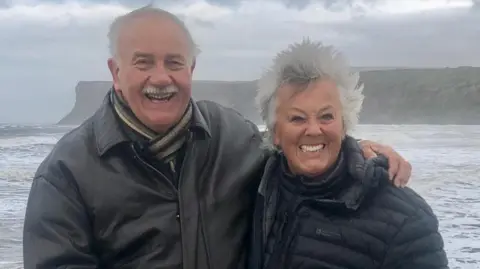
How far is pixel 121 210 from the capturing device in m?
2.85

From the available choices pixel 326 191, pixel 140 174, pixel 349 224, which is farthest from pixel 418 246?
pixel 140 174

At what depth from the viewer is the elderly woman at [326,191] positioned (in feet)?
8.66

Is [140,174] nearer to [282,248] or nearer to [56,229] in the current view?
[56,229]

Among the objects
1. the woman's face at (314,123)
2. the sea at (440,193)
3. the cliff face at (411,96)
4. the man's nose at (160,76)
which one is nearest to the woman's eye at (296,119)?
the woman's face at (314,123)

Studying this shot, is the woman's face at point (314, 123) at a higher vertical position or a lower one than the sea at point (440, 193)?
higher

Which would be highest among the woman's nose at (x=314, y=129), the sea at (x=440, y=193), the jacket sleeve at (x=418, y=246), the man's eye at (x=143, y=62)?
the man's eye at (x=143, y=62)

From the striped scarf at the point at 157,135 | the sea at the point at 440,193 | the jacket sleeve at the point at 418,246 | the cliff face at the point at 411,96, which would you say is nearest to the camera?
the jacket sleeve at the point at 418,246

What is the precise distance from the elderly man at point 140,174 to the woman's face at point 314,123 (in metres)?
0.26

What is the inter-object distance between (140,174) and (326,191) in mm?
801

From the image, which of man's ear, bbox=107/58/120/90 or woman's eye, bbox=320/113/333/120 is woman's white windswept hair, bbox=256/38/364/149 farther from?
man's ear, bbox=107/58/120/90

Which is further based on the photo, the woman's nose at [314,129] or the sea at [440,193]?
the sea at [440,193]

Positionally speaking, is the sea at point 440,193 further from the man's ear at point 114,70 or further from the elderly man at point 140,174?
the man's ear at point 114,70

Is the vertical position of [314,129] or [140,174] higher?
[314,129]

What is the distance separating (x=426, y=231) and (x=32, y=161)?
17.7m
